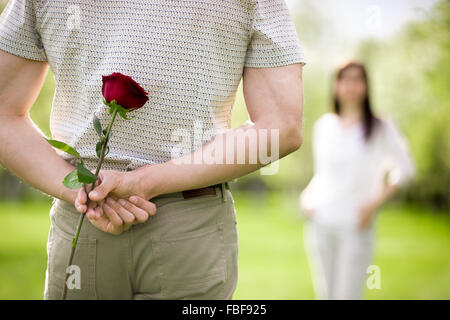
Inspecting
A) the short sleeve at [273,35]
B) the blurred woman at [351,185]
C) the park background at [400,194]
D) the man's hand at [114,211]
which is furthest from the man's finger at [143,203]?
the blurred woman at [351,185]

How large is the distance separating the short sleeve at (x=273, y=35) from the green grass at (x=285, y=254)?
5.99 meters

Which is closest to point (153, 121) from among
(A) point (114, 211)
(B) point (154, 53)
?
→ (B) point (154, 53)

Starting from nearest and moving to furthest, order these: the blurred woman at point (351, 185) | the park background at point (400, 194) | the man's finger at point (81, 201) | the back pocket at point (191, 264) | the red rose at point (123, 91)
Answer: the red rose at point (123, 91) < the man's finger at point (81, 201) < the back pocket at point (191, 264) < the blurred woman at point (351, 185) < the park background at point (400, 194)

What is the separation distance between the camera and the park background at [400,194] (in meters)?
7.54

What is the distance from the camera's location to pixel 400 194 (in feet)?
68.4

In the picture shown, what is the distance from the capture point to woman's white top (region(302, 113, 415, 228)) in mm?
4262

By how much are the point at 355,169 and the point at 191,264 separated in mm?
2837

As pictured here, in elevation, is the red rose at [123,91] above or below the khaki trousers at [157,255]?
above

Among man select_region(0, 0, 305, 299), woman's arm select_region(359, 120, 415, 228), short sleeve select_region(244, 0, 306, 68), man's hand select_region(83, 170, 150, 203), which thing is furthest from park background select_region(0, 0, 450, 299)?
man's hand select_region(83, 170, 150, 203)

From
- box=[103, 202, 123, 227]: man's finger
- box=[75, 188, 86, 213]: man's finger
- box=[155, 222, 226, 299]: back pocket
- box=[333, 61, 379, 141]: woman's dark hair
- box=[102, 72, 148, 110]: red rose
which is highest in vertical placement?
box=[333, 61, 379, 141]: woman's dark hair

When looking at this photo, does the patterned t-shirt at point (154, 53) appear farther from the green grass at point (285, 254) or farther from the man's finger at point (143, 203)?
the green grass at point (285, 254)

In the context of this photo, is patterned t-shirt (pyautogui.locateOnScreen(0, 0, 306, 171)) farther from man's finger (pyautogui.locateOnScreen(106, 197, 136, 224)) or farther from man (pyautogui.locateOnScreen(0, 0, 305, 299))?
man's finger (pyautogui.locateOnScreen(106, 197, 136, 224))

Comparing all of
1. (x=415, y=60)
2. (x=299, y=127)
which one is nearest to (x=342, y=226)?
(x=299, y=127)

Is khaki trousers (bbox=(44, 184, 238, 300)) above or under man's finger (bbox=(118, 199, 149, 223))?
under
